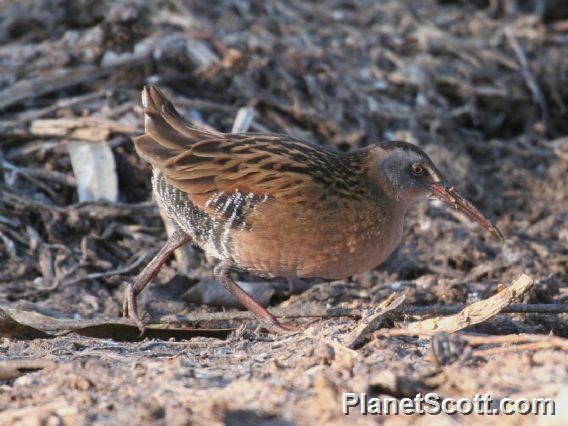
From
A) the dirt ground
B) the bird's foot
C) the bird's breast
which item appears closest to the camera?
the dirt ground

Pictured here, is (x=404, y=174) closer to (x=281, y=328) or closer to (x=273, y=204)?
(x=273, y=204)

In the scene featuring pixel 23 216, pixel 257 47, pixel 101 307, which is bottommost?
pixel 101 307

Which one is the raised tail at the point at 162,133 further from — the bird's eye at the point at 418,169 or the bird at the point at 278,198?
the bird's eye at the point at 418,169

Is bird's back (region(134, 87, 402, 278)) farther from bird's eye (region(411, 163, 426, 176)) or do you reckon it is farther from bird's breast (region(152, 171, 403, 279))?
bird's eye (region(411, 163, 426, 176))

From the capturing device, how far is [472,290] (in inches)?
245

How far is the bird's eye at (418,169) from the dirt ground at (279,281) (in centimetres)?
77

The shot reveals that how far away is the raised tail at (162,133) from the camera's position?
228 inches

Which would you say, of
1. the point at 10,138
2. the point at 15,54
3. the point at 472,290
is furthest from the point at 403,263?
the point at 15,54

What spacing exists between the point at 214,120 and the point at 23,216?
5.74 ft

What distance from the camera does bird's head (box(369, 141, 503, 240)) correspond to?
5.85 meters

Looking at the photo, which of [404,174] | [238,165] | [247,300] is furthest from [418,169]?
[247,300]

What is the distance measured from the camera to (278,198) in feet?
17.9

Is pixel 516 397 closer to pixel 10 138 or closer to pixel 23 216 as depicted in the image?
pixel 23 216

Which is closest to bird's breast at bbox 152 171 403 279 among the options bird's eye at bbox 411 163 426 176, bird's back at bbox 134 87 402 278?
bird's back at bbox 134 87 402 278
